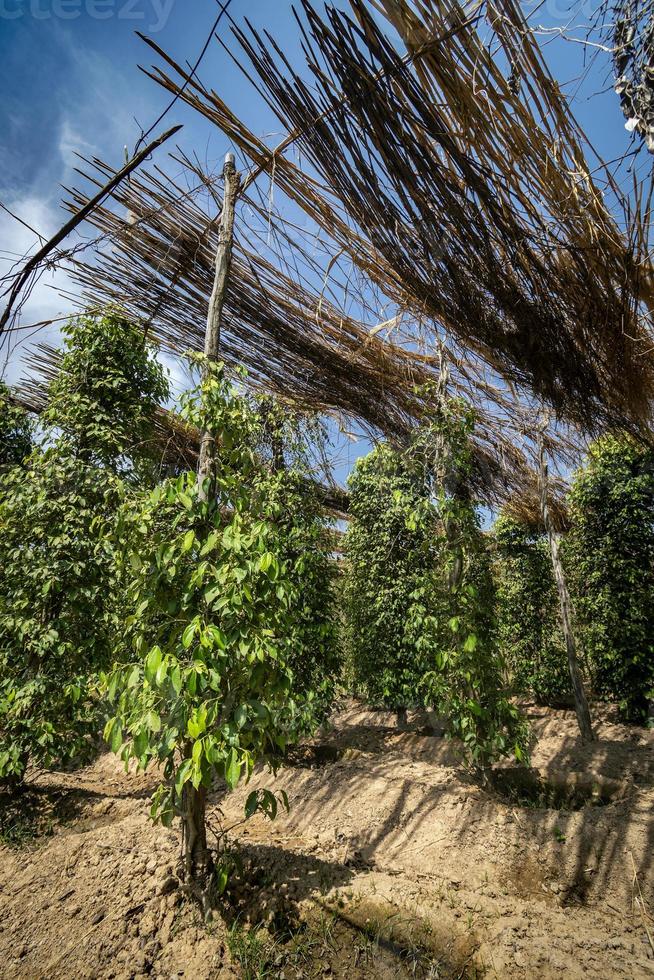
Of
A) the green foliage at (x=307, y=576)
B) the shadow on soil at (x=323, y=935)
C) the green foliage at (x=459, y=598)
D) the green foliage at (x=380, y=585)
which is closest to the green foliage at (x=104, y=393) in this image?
the green foliage at (x=307, y=576)

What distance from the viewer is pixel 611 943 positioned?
1905mm

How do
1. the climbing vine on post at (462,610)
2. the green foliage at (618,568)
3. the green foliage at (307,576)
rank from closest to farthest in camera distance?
the climbing vine on post at (462,610), the green foliage at (307,576), the green foliage at (618,568)

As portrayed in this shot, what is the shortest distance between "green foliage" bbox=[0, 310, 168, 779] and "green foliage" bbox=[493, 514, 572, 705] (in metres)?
6.58

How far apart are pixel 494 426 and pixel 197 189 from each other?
2.79m

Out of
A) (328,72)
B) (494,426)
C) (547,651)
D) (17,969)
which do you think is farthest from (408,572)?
(328,72)

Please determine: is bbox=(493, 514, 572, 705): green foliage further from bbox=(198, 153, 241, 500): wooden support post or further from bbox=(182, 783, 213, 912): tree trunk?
bbox=(198, 153, 241, 500): wooden support post

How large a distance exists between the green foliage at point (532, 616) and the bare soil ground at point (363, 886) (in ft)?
14.6

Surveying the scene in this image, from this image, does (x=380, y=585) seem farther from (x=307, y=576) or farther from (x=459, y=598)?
(x=459, y=598)

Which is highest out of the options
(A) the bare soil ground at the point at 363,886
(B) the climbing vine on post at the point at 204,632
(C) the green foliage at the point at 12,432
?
(C) the green foliage at the point at 12,432

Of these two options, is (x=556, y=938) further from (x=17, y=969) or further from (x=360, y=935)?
(x=17, y=969)

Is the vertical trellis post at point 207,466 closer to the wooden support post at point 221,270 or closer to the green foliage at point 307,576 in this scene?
the wooden support post at point 221,270

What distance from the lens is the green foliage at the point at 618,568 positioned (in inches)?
265

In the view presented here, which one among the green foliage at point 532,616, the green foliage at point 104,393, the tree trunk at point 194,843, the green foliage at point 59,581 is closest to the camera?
the tree trunk at point 194,843

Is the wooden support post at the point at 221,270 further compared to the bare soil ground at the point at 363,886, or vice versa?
the wooden support post at the point at 221,270
